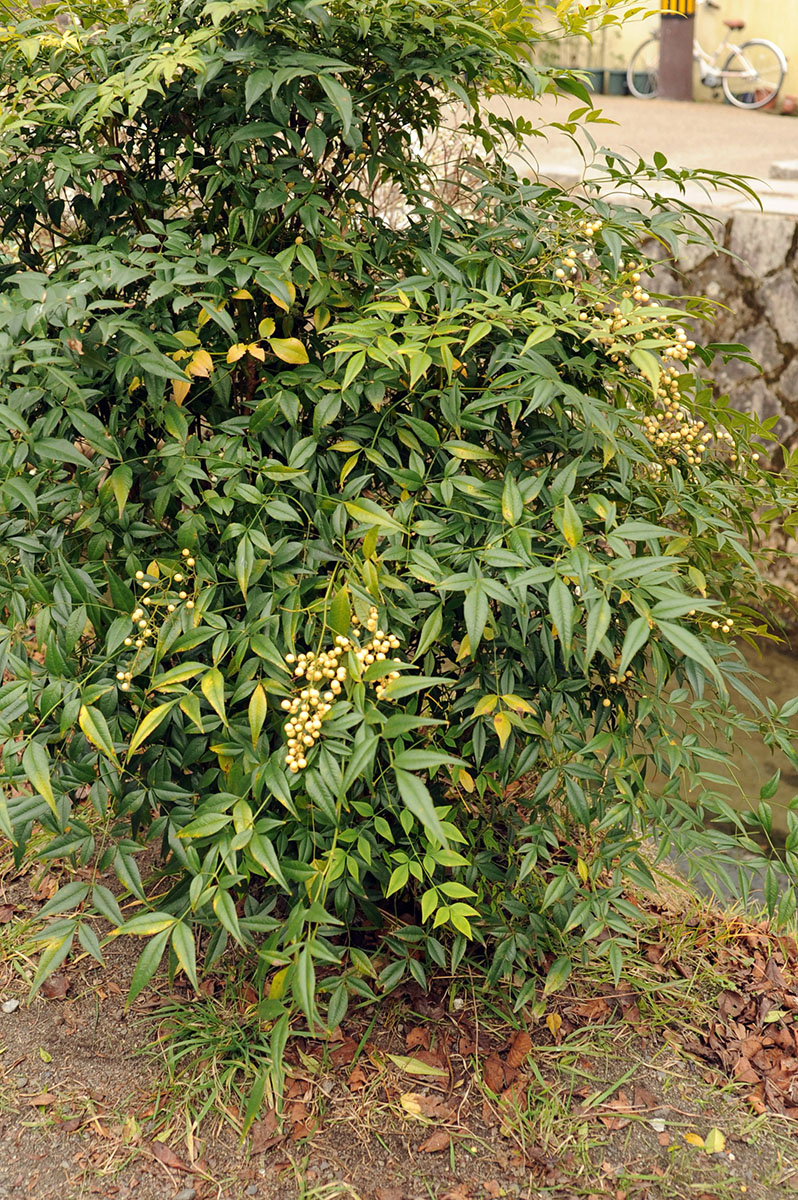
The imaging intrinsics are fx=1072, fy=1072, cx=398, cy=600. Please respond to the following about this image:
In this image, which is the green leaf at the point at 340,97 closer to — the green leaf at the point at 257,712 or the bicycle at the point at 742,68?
the green leaf at the point at 257,712

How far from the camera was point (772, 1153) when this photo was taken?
1.95 meters

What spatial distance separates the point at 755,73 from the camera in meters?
10.5

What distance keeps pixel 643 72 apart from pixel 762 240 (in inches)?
317

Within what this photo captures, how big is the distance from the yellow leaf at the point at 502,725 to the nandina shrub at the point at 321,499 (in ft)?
0.19

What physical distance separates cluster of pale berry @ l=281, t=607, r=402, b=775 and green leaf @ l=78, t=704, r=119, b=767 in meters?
0.24

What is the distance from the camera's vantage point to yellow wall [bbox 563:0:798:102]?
10383 mm

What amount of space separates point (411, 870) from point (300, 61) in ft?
3.98

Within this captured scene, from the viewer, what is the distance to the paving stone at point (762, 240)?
4590 millimetres

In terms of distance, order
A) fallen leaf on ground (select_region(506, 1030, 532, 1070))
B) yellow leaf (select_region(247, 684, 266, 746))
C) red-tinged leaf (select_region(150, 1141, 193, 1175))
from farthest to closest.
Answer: fallen leaf on ground (select_region(506, 1030, 532, 1070)) < red-tinged leaf (select_region(150, 1141, 193, 1175)) < yellow leaf (select_region(247, 684, 266, 746))

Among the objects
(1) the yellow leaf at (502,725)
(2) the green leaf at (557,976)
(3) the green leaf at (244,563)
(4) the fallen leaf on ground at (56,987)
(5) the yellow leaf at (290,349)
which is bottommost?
(4) the fallen leaf on ground at (56,987)

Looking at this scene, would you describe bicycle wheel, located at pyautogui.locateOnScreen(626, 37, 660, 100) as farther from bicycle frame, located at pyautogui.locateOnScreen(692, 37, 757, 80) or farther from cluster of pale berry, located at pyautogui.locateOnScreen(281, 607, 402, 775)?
cluster of pale berry, located at pyautogui.locateOnScreen(281, 607, 402, 775)

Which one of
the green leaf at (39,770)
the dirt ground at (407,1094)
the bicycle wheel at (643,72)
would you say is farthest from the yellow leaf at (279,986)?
the bicycle wheel at (643,72)

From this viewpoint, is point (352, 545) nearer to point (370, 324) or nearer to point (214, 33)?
point (370, 324)

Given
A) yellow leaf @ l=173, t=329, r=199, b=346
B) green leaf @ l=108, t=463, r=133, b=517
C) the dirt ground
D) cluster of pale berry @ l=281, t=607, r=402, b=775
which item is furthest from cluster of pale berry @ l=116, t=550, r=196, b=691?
the dirt ground
